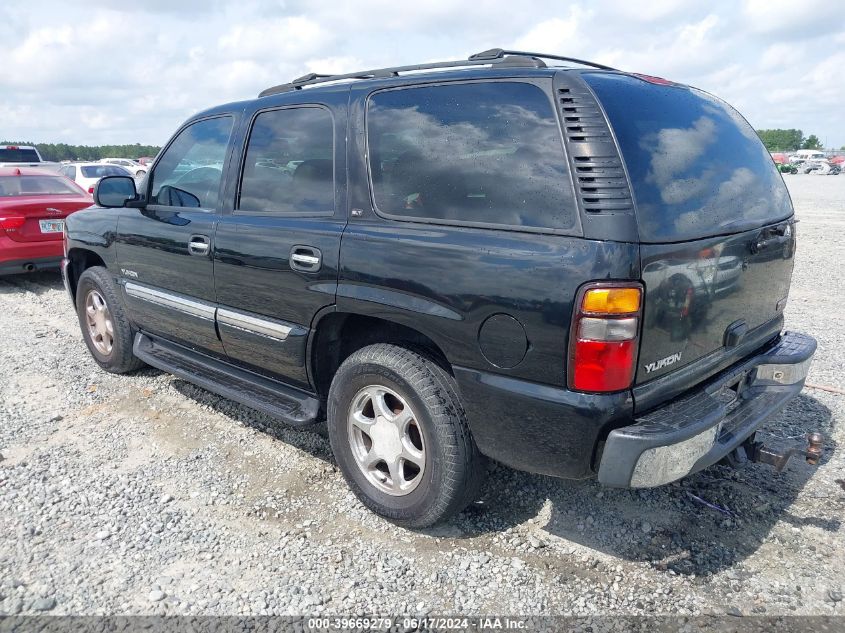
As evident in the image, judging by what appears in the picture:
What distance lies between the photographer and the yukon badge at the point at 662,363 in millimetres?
2365

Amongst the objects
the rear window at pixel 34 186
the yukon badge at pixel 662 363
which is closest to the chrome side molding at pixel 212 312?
the yukon badge at pixel 662 363

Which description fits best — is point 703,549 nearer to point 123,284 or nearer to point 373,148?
point 373,148

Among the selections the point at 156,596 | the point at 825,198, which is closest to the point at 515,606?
the point at 156,596

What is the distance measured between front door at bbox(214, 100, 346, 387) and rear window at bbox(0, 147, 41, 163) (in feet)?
61.8

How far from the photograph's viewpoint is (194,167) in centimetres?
404

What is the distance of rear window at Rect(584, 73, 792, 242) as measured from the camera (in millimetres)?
2346

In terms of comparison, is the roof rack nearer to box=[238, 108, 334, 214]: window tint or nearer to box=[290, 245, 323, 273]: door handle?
box=[238, 108, 334, 214]: window tint

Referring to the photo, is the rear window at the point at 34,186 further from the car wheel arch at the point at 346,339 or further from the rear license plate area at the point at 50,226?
the car wheel arch at the point at 346,339

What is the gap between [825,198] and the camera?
23781mm

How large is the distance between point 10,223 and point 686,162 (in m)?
7.92

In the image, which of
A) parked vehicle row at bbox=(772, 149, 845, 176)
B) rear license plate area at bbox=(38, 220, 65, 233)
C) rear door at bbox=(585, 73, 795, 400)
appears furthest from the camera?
parked vehicle row at bbox=(772, 149, 845, 176)

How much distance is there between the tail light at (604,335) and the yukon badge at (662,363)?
13 centimetres

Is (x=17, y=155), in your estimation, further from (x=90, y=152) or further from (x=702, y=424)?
(x=90, y=152)

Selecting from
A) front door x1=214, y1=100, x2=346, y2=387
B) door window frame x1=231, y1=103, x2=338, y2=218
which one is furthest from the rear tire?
door window frame x1=231, y1=103, x2=338, y2=218
